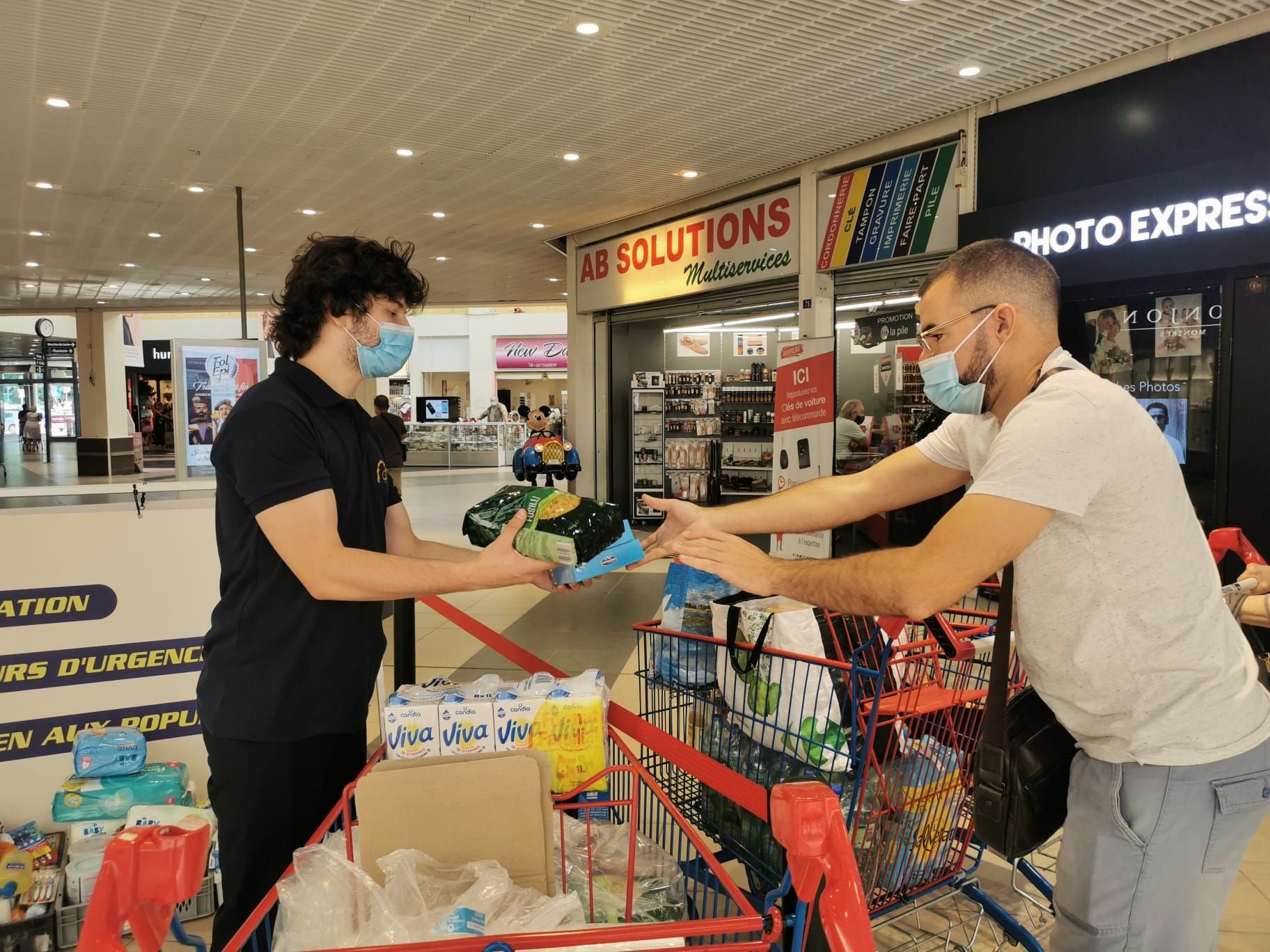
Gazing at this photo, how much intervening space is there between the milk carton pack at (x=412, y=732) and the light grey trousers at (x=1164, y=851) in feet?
3.64

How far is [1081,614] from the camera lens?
4.61 feet

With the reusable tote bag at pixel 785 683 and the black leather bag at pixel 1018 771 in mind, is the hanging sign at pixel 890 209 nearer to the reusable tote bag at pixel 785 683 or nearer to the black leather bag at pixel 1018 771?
the reusable tote bag at pixel 785 683

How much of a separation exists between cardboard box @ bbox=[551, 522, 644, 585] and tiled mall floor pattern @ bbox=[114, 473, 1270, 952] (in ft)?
4.36

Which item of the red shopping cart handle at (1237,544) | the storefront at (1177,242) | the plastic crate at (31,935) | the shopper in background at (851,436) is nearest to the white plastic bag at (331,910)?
the plastic crate at (31,935)

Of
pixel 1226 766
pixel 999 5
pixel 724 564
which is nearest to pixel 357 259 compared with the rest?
pixel 724 564

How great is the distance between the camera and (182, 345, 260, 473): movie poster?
8.19 meters

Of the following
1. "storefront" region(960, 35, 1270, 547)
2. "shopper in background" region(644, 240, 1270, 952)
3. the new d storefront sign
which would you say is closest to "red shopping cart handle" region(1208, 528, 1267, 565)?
"shopper in background" region(644, 240, 1270, 952)

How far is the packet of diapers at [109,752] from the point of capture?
9.64 feet

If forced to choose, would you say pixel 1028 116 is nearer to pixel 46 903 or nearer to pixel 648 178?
pixel 648 178

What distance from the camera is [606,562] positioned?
1.76 m

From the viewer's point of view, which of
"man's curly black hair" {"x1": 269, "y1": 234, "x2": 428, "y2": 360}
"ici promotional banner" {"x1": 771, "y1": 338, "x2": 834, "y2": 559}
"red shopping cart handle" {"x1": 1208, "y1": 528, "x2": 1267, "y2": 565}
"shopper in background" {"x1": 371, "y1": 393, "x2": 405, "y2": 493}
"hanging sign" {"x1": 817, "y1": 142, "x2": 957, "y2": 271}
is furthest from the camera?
"shopper in background" {"x1": 371, "y1": 393, "x2": 405, "y2": 493}

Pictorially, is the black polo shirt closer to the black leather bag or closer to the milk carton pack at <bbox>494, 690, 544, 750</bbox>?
the milk carton pack at <bbox>494, 690, 544, 750</bbox>

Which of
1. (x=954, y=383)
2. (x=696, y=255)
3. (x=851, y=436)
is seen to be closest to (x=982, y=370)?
(x=954, y=383)

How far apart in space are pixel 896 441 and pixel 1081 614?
6.79 m
